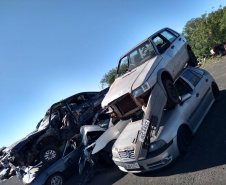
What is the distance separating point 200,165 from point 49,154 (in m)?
5.39

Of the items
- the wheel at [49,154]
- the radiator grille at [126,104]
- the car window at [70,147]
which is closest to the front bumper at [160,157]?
the radiator grille at [126,104]

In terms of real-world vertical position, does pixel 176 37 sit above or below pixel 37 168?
above

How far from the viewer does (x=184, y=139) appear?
14.6 feet

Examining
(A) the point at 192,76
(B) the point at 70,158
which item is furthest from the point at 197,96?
(B) the point at 70,158

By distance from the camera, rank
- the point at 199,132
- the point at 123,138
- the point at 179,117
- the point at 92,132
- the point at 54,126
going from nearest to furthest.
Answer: the point at 179,117 → the point at 123,138 → the point at 199,132 → the point at 92,132 → the point at 54,126

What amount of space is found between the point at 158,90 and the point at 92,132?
3053mm

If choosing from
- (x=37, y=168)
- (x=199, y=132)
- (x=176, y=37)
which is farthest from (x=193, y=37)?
(x=37, y=168)

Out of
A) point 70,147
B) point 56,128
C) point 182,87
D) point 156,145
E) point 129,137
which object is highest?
point 56,128

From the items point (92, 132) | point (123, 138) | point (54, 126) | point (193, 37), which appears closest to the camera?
point (123, 138)

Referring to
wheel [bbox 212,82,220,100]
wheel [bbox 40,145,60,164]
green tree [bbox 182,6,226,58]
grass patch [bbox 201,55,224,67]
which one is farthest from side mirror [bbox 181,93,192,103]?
green tree [bbox 182,6,226,58]

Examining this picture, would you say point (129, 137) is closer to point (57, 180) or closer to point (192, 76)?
point (192, 76)

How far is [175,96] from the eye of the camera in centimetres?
491

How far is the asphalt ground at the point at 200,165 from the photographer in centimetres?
355

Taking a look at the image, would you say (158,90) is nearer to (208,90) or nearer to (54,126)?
(208,90)
